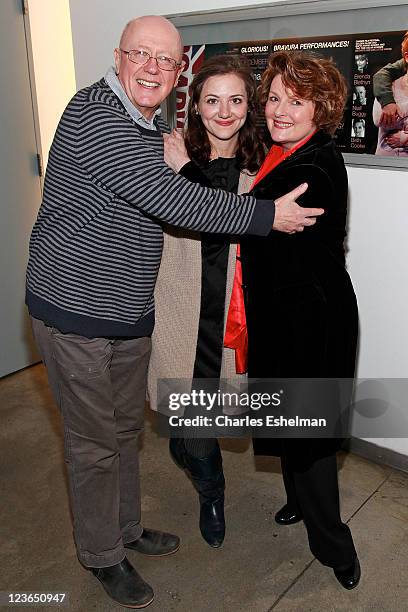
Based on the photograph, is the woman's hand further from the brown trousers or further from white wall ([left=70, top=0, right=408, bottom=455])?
white wall ([left=70, top=0, right=408, bottom=455])

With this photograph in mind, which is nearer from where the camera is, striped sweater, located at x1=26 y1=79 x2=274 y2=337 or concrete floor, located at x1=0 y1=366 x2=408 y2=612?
striped sweater, located at x1=26 y1=79 x2=274 y2=337

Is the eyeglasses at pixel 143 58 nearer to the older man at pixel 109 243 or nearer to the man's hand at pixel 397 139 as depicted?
the older man at pixel 109 243

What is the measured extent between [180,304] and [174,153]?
504 mm

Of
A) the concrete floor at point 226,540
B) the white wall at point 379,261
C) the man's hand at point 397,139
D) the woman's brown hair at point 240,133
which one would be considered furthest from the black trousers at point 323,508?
the man's hand at point 397,139

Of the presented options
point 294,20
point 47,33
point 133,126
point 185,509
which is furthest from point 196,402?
point 47,33

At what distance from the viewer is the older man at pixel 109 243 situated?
5.71 feet

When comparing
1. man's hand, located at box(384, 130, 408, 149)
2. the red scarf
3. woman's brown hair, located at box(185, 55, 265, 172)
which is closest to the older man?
woman's brown hair, located at box(185, 55, 265, 172)

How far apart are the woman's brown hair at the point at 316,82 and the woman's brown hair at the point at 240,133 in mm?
170

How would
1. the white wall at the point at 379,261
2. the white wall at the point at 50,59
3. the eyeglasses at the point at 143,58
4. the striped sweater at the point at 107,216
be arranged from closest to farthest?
the striped sweater at the point at 107,216 → the eyeglasses at the point at 143,58 → the white wall at the point at 379,261 → the white wall at the point at 50,59

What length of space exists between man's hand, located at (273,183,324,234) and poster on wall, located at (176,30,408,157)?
2.79ft

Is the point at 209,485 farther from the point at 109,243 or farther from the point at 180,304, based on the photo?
the point at 109,243

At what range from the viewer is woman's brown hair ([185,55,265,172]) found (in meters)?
2.04

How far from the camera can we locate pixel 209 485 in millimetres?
2373

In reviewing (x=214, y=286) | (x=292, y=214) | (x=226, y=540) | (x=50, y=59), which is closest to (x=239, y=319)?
(x=214, y=286)
